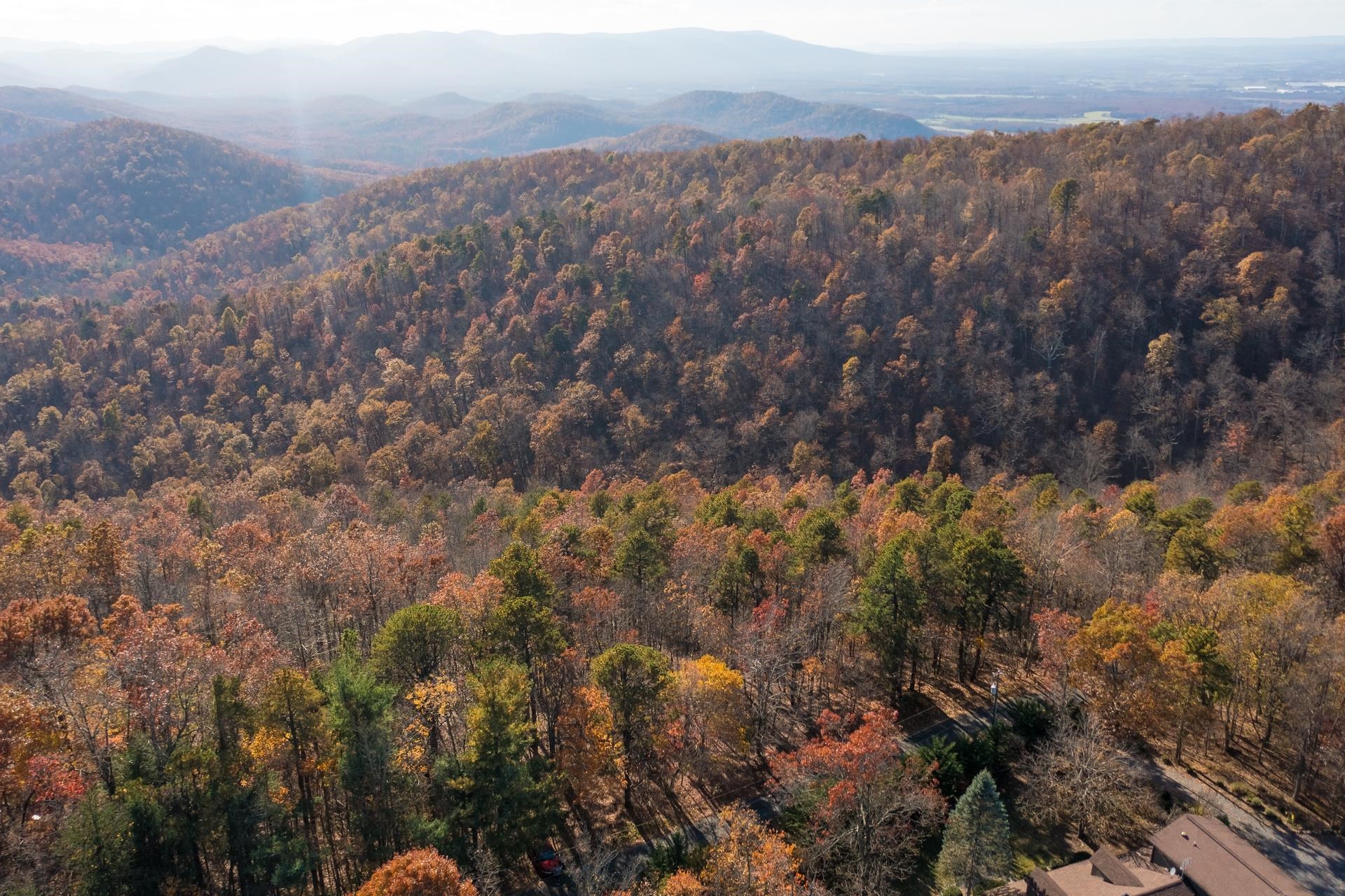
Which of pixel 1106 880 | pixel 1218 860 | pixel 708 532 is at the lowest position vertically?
pixel 1106 880

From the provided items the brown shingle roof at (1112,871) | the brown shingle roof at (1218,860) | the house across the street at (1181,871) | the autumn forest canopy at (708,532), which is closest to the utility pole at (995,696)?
the autumn forest canopy at (708,532)

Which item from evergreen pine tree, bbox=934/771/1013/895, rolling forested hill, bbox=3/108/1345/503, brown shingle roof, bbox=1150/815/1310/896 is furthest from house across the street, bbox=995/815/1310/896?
rolling forested hill, bbox=3/108/1345/503

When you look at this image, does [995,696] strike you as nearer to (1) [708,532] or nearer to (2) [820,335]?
(1) [708,532]

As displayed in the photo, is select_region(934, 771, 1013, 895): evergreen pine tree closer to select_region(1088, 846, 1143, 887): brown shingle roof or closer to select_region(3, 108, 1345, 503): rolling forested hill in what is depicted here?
select_region(1088, 846, 1143, 887): brown shingle roof

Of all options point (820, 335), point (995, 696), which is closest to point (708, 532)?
point (995, 696)

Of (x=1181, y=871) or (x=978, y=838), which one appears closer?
(x=1181, y=871)

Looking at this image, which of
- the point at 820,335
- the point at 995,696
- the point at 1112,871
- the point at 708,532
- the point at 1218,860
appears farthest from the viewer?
the point at 820,335

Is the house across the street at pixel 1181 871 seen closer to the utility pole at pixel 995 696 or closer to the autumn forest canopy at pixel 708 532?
the autumn forest canopy at pixel 708 532

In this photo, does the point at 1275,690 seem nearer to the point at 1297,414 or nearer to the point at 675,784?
the point at 675,784
